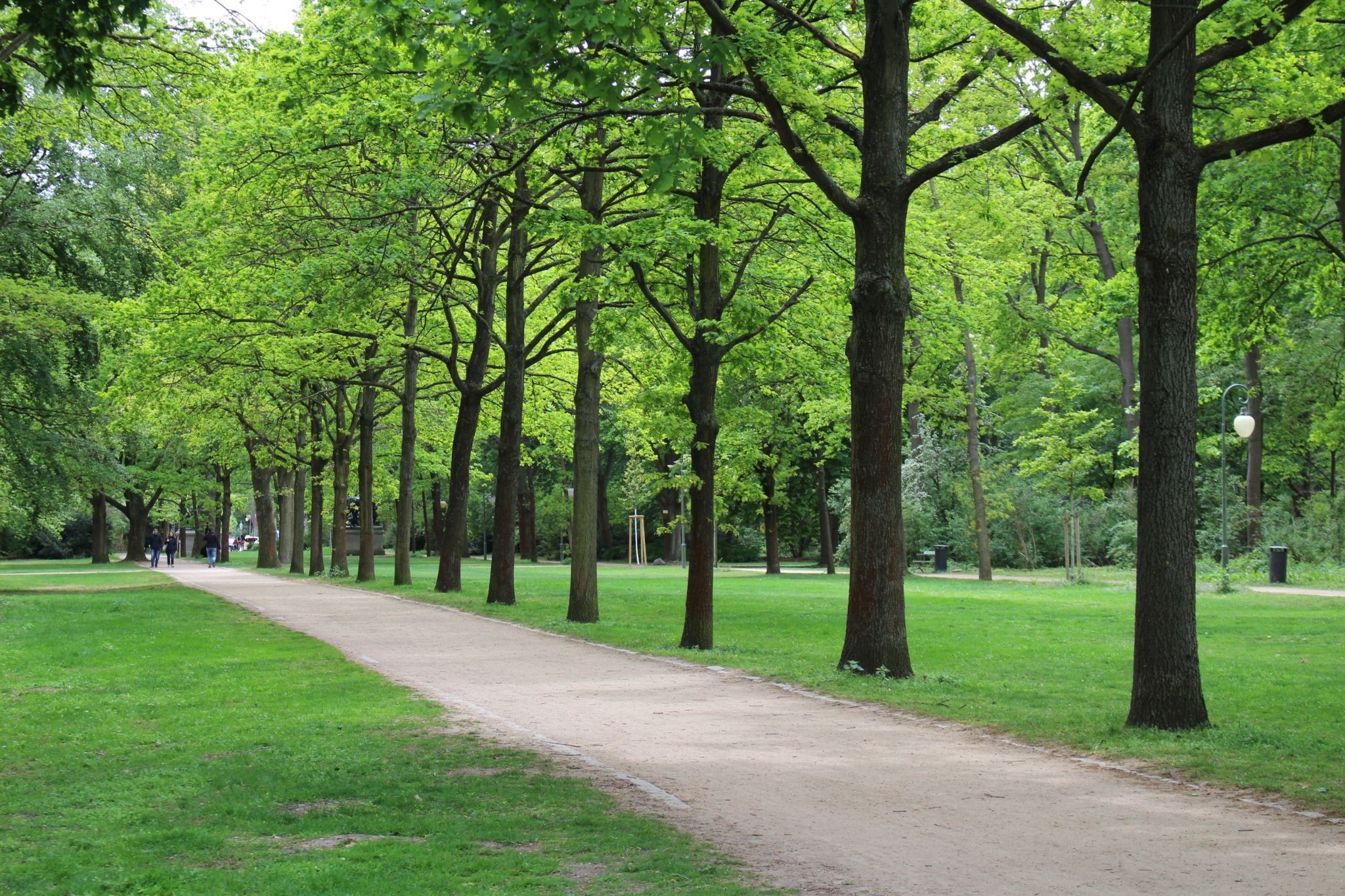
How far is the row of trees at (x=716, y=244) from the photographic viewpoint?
10.2 m

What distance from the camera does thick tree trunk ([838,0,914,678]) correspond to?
44.0 ft

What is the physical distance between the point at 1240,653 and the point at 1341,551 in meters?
20.3

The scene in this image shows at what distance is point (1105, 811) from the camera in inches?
290

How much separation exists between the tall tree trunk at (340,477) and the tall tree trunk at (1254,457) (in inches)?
1042

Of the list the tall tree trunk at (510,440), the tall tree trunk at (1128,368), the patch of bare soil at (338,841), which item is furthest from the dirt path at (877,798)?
the tall tree trunk at (1128,368)

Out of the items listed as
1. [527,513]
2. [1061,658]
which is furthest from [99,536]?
[1061,658]

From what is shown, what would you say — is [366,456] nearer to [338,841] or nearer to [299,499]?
A: [299,499]

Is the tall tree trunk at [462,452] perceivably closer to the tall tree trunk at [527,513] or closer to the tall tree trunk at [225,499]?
the tall tree trunk at [225,499]

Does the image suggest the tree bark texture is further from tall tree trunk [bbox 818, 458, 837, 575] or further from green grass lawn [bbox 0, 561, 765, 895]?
green grass lawn [bbox 0, 561, 765, 895]

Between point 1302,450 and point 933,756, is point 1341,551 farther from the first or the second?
point 933,756

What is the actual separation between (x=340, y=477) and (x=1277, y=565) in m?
26.1

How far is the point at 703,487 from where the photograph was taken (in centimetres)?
1731

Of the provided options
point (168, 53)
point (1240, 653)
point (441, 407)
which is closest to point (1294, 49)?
point (1240, 653)

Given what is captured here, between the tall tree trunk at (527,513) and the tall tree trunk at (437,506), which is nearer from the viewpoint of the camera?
the tall tree trunk at (437,506)
